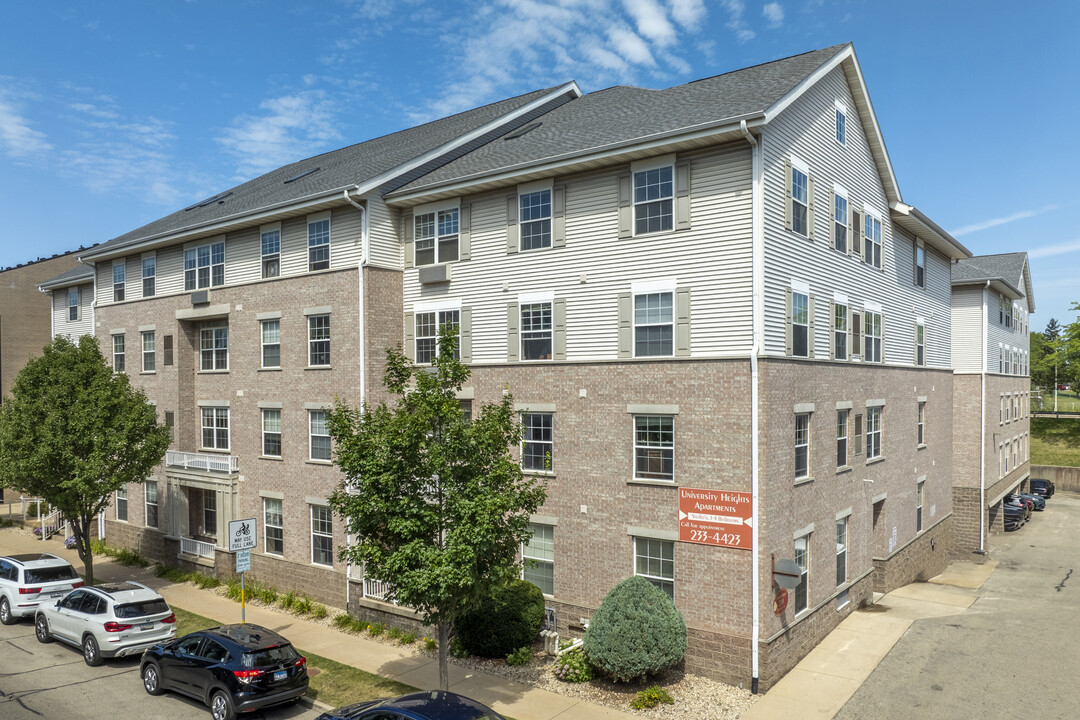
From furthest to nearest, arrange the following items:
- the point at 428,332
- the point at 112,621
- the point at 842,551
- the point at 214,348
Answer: the point at 214,348 < the point at 428,332 < the point at 842,551 < the point at 112,621

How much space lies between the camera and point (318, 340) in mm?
24438

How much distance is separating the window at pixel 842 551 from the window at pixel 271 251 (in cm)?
2075

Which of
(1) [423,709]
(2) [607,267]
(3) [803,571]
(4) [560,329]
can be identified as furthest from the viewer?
(4) [560,329]

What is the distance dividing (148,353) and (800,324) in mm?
26741

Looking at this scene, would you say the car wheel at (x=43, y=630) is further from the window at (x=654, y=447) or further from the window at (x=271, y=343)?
the window at (x=654, y=447)

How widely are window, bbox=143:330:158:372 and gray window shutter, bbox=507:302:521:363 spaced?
1824 centimetres

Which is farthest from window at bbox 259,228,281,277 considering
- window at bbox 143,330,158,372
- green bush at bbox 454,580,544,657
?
green bush at bbox 454,580,544,657

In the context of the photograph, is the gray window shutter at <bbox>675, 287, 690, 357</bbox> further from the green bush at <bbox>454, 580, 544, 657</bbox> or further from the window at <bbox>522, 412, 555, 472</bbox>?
the green bush at <bbox>454, 580, 544, 657</bbox>

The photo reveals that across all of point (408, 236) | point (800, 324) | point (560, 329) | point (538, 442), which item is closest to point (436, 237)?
point (408, 236)

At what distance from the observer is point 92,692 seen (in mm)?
16750

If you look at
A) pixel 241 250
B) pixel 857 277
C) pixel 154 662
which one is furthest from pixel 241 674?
pixel 857 277

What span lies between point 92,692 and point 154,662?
63.8 inches

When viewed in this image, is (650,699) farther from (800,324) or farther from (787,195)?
(787,195)

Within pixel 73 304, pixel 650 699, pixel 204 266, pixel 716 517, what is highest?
pixel 204 266
